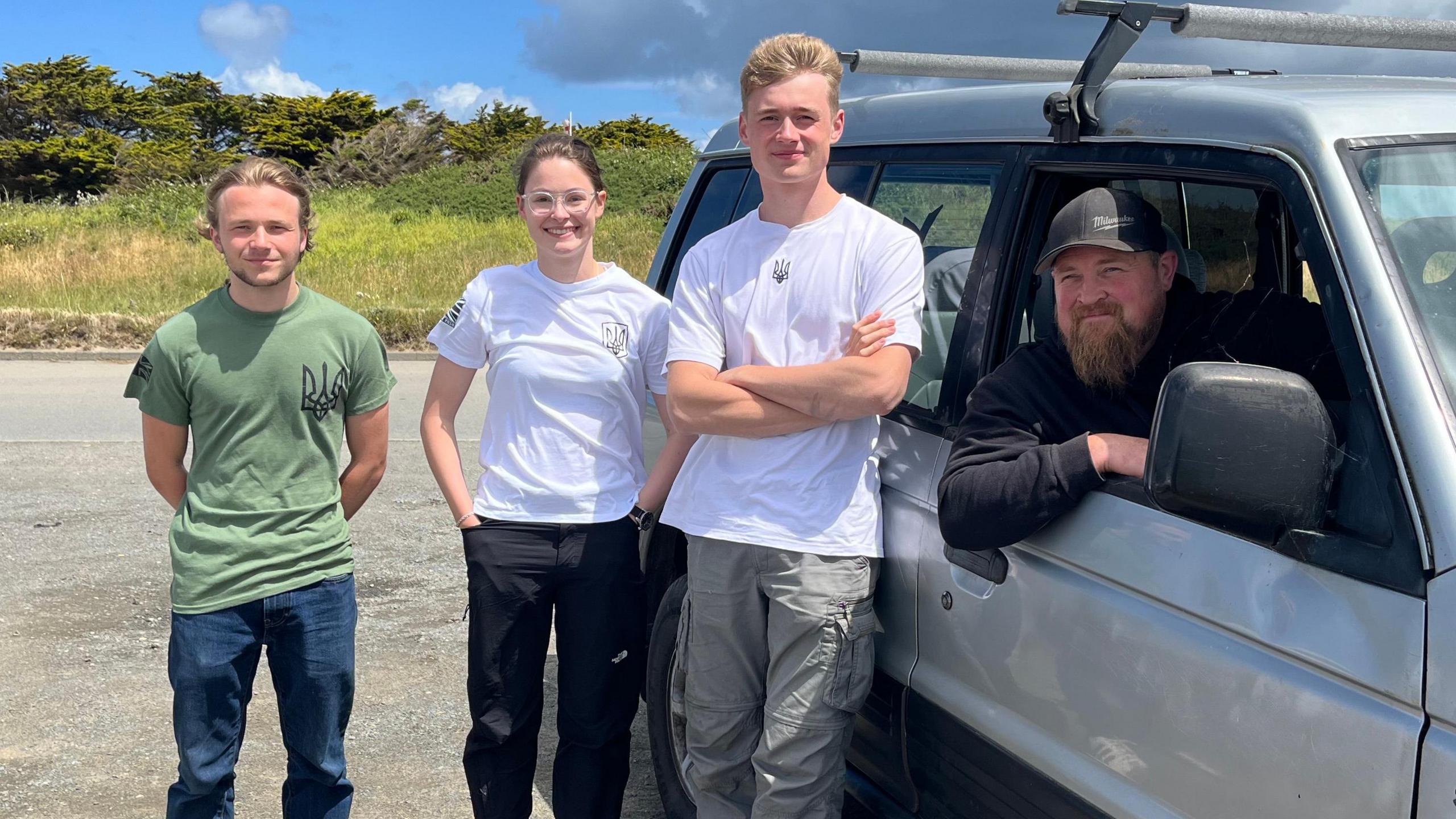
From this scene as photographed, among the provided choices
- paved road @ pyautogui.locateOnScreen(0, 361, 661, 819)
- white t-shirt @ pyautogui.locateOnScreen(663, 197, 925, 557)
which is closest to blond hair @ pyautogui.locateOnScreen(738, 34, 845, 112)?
white t-shirt @ pyautogui.locateOnScreen(663, 197, 925, 557)

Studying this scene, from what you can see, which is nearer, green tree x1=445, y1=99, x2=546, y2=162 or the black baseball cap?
the black baseball cap

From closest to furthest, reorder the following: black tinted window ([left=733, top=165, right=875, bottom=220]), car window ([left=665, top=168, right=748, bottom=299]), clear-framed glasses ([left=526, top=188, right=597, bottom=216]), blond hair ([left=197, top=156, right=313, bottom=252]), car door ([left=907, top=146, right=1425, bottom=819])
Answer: car door ([left=907, top=146, right=1425, bottom=819]), blond hair ([left=197, top=156, right=313, bottom=252]), clear-framed glasses ([left=526, top=188, right=597, bottom=216]), black tinted window ([left=733, top=165, right=875, bottom=220]), car window ([left=665, top=168, right=748, bottom=299])

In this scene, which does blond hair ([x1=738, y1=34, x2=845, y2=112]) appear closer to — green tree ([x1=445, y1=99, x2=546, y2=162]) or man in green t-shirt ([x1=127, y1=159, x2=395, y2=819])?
man in green t-shirt ([x1=127, y1=159, x2=395, y2=819])

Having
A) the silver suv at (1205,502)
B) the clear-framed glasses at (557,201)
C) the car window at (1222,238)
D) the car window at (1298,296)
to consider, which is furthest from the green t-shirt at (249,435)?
A: the car window at (1222,238)

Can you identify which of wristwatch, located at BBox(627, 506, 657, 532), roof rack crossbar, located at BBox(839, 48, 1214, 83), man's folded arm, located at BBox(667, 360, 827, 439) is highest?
roof rack crossbar, located at BBox(839, 48, 1214, 83)

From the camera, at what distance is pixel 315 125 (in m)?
46.2

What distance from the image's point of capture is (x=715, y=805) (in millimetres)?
2945

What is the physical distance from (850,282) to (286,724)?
1768 mm

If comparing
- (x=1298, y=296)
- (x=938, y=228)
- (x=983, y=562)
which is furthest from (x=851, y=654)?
(x=1298, y=296)

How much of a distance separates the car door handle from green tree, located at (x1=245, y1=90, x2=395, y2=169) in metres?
46.4

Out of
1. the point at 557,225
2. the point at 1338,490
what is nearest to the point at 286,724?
the point at 557,225

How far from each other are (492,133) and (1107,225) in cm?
4429

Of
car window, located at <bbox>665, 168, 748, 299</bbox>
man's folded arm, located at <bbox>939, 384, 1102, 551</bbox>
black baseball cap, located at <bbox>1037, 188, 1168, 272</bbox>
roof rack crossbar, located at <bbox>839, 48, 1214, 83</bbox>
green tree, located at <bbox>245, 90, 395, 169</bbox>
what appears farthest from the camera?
green tree, located at <bbox>245, 90, 395, 169</bbox>

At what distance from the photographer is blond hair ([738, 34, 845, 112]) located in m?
2.68
